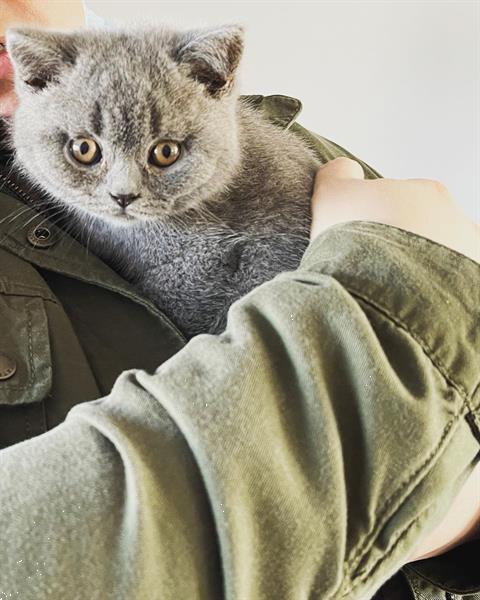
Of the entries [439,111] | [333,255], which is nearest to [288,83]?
[439,111]

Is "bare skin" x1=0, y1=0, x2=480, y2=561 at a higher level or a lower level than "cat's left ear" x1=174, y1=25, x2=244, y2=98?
lower

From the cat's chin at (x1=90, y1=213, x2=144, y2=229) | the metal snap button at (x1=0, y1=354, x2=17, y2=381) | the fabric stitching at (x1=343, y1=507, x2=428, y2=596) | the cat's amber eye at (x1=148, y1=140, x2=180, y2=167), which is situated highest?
the cat's amber eye at (x1=148, y1=140, x2=180, y2=167)

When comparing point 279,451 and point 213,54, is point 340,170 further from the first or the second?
point 279,451

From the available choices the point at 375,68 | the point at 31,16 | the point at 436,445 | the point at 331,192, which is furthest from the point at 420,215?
the point at 375,68

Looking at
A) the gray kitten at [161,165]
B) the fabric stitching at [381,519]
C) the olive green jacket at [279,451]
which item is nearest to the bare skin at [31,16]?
the gray kitten at [161,165]

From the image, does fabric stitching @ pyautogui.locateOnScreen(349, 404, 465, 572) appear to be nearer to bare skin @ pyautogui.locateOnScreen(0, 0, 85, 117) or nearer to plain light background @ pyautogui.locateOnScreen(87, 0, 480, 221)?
bare skin @ pyautogui.locateOnScreen(0, 0, 85, 117)

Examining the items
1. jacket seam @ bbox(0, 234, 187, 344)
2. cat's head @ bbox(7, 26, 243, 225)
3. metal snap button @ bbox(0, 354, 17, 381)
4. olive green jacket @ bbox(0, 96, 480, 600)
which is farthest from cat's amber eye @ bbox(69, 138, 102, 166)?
olive green jacket @ bbox(0, 96, 480, 600)
